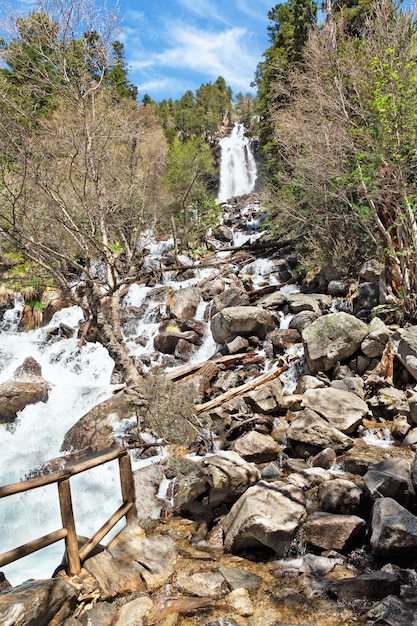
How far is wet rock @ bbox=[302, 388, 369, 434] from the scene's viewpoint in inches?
266

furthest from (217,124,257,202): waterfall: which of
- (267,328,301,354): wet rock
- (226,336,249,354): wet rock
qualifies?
(267,328,301,354): wet rock

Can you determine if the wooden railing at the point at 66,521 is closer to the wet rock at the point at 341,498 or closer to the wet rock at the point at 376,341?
the wet rock at the point at 341,498

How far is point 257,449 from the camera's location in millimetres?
6426

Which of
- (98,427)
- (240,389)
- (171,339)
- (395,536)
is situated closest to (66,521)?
(395,536)

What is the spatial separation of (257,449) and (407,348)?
383cm

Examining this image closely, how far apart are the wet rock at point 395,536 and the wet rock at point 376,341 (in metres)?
5.20

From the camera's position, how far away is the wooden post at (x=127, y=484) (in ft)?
14.4

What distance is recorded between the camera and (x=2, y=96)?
7562 mm

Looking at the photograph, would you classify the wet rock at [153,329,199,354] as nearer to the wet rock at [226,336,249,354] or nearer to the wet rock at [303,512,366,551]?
the wet rock at [226,336,249,354]

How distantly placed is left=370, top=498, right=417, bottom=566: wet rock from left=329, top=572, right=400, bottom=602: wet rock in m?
0.30

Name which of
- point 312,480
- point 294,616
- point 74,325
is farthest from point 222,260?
point 294,616

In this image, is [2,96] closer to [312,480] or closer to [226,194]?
[312,480]

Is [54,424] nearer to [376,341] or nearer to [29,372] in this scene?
[29,372]

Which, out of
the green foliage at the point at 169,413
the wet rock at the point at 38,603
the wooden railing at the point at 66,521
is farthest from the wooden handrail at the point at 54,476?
the green foliage at the point at 169,413
